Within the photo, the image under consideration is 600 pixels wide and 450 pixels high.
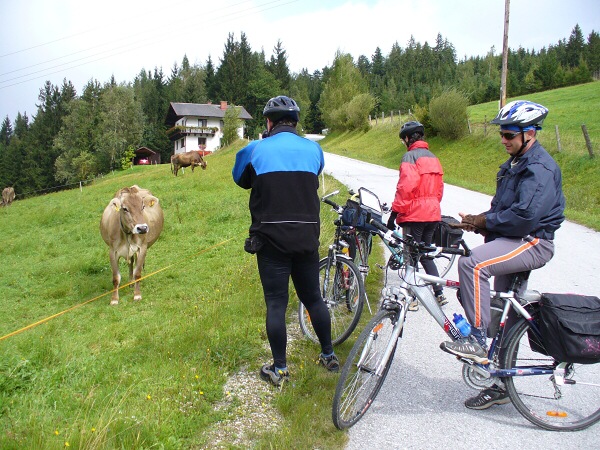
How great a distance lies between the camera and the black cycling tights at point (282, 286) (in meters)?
3.81

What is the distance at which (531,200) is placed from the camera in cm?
342

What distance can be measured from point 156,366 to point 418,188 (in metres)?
3.51

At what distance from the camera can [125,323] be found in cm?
667

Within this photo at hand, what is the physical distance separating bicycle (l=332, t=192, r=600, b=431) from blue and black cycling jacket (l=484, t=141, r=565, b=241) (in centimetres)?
37

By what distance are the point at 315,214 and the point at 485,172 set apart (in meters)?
23.1

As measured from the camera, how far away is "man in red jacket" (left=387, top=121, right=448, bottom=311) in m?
5.74

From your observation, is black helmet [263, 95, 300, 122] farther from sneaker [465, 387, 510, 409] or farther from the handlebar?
sneaker [465, 387, 510, 409]

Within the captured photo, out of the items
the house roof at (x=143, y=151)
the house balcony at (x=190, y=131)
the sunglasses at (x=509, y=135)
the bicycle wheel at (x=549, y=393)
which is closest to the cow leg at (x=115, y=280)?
the bicycle wheel at (x=549, y=393)

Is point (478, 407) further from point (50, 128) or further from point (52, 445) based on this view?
point (50, 128)

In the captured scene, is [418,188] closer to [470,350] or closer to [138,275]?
[470,350]

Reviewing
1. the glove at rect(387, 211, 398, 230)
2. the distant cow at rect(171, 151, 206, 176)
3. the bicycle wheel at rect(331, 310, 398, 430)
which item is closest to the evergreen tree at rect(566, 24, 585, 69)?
the distant cow at rect(171, 151, 206, 176)

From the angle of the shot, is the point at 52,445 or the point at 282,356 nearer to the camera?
the point at 52,445

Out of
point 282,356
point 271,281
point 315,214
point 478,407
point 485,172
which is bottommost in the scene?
point 485,172

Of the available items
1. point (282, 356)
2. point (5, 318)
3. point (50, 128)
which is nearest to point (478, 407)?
point (282, 356)
